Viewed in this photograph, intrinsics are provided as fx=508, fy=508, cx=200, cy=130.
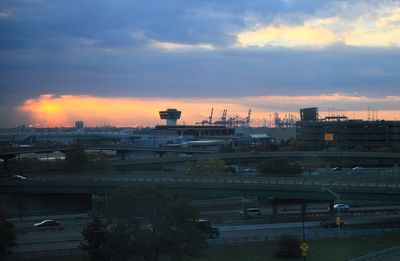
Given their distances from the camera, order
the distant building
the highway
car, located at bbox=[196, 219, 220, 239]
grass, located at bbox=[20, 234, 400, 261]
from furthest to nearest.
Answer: the distant building → car, located at bbox=[196, 219, 220, 239] → the highway → grass, located at bbox=[20, 234, 400, 261]

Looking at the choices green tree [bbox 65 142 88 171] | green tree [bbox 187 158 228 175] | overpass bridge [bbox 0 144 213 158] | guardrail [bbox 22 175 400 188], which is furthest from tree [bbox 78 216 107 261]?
overpass bridge [bbox 0 144 213 158]

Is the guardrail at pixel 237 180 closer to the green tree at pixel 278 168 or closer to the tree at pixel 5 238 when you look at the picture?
the green tree at pixel 278 168

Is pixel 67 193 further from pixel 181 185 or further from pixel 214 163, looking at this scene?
pixel 214 163

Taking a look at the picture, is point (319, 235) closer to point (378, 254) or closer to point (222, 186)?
point (378, 254)

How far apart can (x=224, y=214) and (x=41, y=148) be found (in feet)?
146

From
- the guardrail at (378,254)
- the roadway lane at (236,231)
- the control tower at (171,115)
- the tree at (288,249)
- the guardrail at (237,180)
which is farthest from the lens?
the control tower at (171,115)

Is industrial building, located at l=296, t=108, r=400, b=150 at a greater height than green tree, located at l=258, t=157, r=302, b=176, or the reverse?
industrial building, located at l=296, t=108, r=400, b=150

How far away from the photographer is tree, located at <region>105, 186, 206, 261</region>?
16.5m

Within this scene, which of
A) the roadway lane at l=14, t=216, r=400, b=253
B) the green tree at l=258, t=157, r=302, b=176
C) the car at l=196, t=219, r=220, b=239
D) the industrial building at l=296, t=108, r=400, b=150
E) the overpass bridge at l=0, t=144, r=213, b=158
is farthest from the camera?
the industrial building at l=296, t=108, r=400, b=150

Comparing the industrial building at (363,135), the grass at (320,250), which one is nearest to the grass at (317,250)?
the grass at (320,250)

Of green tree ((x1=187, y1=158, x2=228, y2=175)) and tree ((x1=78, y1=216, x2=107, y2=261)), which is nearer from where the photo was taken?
tree ((x1=78, y1=216, x2=107, y2=261))

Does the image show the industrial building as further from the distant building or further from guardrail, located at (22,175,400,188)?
guardrail, located at (22,175,400,188)

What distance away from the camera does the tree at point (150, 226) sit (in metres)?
16.5

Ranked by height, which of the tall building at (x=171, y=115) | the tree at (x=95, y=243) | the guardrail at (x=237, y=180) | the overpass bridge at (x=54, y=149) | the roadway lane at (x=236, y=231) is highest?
the tall building at (x=171, y=115)
